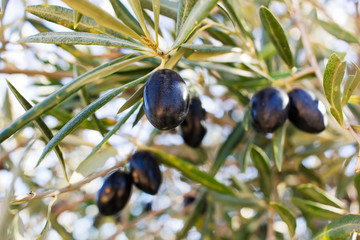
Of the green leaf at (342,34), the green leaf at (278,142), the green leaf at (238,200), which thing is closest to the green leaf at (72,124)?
the green leaf at (278,142)

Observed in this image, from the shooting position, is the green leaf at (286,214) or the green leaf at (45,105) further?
the green leaf at (286,214)

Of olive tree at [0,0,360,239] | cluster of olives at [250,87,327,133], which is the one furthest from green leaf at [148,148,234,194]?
cluster of olives at [250,87,327,133]

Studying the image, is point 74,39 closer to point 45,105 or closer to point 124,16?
point 45,105

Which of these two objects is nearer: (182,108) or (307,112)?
(182,108)

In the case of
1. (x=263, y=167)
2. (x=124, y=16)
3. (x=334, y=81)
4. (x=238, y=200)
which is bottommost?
(x=238, y=200)

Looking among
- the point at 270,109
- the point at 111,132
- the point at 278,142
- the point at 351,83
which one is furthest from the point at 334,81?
the point at 111,132

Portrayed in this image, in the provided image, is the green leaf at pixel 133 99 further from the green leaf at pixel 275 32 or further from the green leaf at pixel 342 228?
the green leaf at pixel 342 228

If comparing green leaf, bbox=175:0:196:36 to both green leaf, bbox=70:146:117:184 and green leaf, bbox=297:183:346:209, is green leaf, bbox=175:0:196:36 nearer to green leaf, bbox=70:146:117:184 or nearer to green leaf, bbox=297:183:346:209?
green leaf, bbox=70:146:117:184
